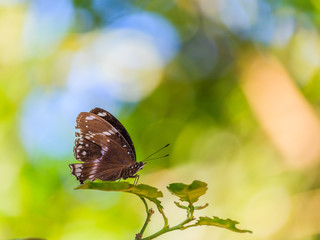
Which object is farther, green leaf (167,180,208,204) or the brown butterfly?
the brown butterfly

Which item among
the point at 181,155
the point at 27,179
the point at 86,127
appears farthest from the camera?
the point at 181,155

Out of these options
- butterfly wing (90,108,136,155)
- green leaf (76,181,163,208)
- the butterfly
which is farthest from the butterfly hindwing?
green leaf (76,181,163,208)

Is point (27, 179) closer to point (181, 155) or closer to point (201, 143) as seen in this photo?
point (181, 155)

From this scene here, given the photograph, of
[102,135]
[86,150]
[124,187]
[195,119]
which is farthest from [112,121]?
[195,119]

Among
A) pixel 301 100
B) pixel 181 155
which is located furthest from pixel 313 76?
pixel 181 155

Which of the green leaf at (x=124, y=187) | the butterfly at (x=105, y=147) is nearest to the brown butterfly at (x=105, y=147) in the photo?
the butterfly at (x=105, y=147)

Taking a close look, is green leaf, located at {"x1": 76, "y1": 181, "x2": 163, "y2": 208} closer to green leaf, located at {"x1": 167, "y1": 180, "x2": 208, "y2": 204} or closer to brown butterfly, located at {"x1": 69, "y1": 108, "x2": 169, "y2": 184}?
green leaf, located at {"x1": 167, "y1": 180, "x2": 208, "y2": 204}

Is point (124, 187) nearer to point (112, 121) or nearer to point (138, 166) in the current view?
point (138, 166)

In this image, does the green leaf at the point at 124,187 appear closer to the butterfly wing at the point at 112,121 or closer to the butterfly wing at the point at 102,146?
the butterfly wing at the point at 102,146
